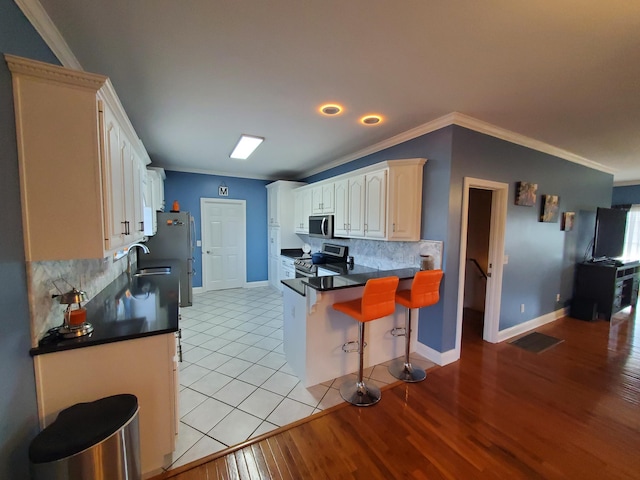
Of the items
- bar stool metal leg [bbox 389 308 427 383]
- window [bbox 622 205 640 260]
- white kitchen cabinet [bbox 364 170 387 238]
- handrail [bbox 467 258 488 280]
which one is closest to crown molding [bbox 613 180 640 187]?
window [bbox 622 205 640 260]

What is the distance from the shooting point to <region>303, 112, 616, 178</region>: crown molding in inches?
107

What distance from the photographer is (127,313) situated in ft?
6.13

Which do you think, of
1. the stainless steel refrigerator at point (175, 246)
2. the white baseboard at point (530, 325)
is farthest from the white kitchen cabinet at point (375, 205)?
the stainless steel refrigerator at point (175, 246)

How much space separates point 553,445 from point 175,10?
3.67m

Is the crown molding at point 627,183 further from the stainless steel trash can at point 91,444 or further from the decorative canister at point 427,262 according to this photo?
the stainless steel trash can at point 91,444

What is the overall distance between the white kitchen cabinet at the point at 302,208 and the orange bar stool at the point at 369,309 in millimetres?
2939

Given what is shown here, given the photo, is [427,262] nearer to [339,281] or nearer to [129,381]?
[339,281]

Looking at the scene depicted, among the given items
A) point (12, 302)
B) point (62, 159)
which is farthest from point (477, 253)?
point (12, 302)

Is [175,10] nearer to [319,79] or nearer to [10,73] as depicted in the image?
[10,73]

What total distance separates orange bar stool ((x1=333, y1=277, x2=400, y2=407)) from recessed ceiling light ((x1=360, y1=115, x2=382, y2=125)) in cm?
170

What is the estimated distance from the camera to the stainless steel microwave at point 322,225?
4.31m

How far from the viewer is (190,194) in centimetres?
555

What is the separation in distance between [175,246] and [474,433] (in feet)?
15.7

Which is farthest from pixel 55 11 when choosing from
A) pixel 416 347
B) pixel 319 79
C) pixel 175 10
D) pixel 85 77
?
pixel 416 347
